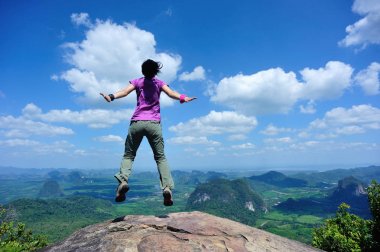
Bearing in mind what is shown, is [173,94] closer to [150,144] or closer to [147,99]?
[147,99]

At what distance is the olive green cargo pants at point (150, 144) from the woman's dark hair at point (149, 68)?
1472mm

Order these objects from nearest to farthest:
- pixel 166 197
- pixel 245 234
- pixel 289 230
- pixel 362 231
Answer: pixel 245 234 → pixel 166 197 → pixel 362 231 → pixel 289 230

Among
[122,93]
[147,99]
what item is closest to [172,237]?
[147,99]

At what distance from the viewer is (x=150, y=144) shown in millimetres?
7770

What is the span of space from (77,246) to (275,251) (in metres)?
4.42

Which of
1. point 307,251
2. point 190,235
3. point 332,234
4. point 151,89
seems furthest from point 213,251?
point 332,234

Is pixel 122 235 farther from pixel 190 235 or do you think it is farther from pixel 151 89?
pixel 151 89

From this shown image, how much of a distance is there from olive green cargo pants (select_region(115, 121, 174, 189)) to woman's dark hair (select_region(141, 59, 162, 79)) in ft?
4.83

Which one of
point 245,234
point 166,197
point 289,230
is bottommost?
point 289,230

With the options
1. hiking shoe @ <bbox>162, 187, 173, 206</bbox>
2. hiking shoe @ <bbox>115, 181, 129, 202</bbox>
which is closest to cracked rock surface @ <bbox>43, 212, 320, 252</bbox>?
hiking shoe @ <bbox>162, 187, 173, 206</bbox>

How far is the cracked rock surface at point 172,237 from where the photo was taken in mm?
5871

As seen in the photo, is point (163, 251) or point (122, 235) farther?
point (122, 235)

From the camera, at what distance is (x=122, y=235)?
6.29 m

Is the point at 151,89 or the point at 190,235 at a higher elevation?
the point at 151,89
